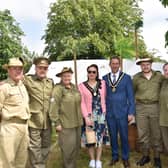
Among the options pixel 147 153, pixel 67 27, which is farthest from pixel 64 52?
pixel 147 153

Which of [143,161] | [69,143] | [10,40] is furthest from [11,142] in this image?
[10,40]

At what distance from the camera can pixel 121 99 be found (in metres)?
6.05

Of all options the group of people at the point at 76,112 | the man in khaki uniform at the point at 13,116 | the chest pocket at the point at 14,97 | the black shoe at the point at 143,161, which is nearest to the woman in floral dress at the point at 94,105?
the group of people at the point at 76,112

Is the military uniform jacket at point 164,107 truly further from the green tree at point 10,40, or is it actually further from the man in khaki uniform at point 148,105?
the green tree at point 10,40

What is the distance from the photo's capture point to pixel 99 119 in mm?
5852

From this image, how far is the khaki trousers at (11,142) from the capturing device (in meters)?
5.02

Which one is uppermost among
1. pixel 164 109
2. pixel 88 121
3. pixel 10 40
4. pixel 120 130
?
pixel 10 40

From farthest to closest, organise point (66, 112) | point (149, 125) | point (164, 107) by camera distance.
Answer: point (149, 125)
point (164, 107)
point (66, 112)

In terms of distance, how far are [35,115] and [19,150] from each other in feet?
1.89

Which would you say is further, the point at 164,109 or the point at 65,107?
the point at 164,109

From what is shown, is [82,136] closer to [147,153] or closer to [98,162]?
[98,162]

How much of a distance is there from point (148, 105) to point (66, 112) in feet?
3.97

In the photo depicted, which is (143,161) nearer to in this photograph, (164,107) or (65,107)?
(164,107)

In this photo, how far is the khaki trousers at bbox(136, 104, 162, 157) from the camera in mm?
6070
